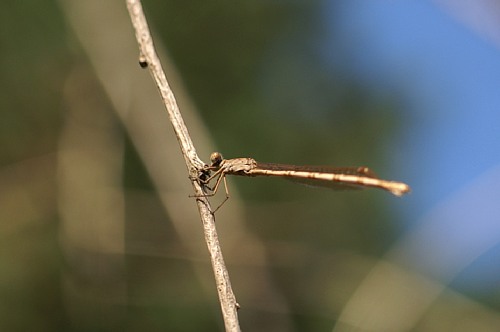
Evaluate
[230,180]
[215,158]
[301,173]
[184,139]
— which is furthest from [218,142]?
[184,139]

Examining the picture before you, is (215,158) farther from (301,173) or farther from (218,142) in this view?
(218,142)

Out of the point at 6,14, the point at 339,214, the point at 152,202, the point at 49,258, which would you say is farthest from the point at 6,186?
the point at 339,214

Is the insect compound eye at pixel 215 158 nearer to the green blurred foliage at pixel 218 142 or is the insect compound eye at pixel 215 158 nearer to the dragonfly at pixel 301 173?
the dragonfly at pixel 301 173

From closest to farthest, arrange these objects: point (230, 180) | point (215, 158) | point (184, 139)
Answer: point (184, 139) < point (215, 158) < point (230, 180)

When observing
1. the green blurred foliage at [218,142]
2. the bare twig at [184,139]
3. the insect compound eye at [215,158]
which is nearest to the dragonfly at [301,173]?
the insect compound eye at [215,158]

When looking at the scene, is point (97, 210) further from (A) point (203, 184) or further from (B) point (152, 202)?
(A) point (203, 184)

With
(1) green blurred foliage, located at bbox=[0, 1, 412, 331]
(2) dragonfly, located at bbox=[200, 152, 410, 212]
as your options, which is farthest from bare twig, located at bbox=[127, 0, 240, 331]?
(1) green blurred foliage, located at bbox=[0, 1, 412, 331]
